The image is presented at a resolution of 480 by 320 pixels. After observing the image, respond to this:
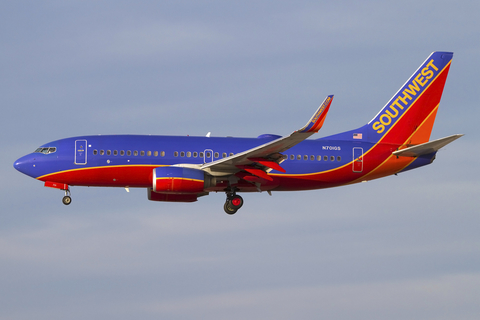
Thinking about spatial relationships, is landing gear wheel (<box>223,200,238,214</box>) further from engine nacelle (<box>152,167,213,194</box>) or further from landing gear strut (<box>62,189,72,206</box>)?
landing gear strut (<box>62,189,72,206</box>)

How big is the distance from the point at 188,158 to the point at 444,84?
19.6 metres

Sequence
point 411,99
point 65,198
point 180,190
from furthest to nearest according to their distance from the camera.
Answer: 1. point 411,99
2. point 65,198
3. point 180,190

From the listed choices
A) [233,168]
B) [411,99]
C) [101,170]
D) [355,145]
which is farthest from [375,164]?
[101,170]

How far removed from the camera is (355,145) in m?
50.6

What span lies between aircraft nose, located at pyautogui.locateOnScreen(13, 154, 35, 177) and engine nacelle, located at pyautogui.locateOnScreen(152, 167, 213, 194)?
829 centimetres

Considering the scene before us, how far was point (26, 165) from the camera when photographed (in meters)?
48.0

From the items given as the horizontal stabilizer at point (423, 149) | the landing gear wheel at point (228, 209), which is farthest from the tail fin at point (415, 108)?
the landing gear wheel at point (228, 209)

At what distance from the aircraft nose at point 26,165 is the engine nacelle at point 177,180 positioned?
8292 millimetres

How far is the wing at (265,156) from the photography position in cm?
3969

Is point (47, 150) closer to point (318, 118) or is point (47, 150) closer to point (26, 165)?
point (26, 165)

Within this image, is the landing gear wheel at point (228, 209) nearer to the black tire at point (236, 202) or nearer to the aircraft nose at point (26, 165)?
the black tire at point (236, 202)

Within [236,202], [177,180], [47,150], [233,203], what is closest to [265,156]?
[236,202]

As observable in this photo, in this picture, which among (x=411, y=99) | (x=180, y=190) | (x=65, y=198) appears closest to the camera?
(x=180, y=190)

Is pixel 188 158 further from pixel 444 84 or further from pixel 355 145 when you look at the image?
pixel 444 84
